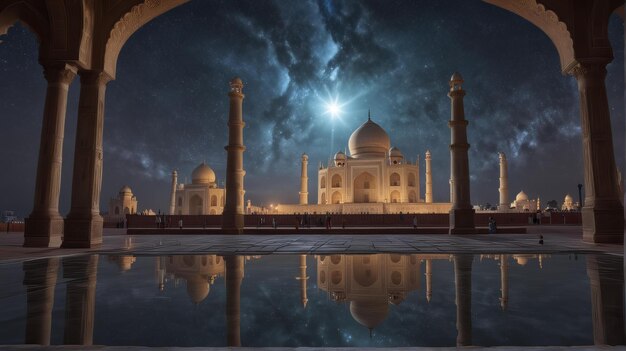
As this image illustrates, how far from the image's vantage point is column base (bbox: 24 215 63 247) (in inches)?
370

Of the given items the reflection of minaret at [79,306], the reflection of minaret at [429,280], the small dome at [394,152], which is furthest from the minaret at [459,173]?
the small dome at [394,152]

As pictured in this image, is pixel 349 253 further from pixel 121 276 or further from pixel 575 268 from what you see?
pixel 121 276

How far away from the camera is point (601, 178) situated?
973 centimetres

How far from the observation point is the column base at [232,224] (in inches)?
680

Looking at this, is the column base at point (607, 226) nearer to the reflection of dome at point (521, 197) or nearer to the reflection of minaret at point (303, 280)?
the reflection of minaret at point (303, 280)

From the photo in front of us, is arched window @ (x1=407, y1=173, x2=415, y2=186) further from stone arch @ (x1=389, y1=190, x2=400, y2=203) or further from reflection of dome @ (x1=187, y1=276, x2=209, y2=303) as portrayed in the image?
reflection of dome @ (x1=187, y1=276, x2=209, y2=303)

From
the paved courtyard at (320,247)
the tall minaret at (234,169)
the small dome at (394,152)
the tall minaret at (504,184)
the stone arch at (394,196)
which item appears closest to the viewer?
the paved courtyard at (320,247)

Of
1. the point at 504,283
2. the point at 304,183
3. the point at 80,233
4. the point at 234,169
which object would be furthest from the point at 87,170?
the point at 304,183

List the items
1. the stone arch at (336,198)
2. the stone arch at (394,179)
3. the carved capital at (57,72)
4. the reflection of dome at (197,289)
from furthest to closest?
1. the stone arch at (336,198)
2. the stone arch at (394,179)
3. the carved capital at (57,72)
4. the reflection of dome at (197,289)

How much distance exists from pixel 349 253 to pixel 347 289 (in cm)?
362

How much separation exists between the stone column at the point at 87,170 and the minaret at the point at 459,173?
11809mm

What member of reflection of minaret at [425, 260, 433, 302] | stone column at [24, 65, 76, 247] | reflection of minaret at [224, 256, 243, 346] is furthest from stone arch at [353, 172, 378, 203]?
reflection of minaret at [224, 256, 243, 346]

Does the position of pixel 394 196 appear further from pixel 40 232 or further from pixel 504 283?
pixel 504 283

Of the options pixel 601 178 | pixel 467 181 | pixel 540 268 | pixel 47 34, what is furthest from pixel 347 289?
pixel 467 181
